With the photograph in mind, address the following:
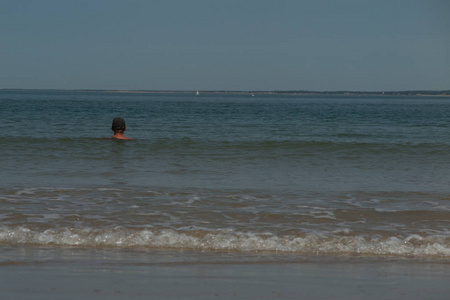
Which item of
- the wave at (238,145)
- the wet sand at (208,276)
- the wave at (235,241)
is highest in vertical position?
the wet sand at (208,276)

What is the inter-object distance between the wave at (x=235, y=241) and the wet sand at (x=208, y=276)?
0.97 ft

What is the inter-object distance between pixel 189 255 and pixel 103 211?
238 cm

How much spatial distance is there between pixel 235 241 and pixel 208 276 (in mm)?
1505

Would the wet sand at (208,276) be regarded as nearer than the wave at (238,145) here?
Yes

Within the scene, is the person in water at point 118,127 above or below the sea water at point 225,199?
above

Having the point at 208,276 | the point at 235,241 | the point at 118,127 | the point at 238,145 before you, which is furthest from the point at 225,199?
the point at 238,145

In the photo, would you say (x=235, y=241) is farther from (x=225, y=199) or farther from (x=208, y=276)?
(x=225, y=199)

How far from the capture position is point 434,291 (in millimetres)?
4453

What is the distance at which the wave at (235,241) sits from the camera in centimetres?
612

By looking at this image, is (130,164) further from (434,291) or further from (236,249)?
(434,291)

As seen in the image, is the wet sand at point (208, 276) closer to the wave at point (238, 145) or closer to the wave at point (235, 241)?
the wave at point (235, 241)

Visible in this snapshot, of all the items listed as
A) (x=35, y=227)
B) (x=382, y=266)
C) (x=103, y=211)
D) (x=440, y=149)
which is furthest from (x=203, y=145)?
(x=382, y=266)

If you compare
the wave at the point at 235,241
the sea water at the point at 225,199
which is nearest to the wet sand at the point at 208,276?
the wave at the point at 235,241

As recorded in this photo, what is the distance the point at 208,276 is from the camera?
4.88 metres
